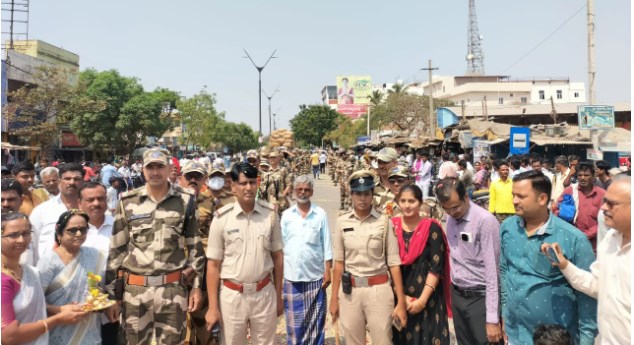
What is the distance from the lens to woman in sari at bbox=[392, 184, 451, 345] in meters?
3.57

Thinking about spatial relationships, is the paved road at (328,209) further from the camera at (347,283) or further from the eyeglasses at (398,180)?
the eyeglasses at (398,180)

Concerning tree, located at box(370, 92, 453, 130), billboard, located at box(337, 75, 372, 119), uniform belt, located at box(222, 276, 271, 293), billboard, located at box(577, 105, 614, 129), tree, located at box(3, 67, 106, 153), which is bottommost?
uniform belt, located at box(222, 276, 271, 293)

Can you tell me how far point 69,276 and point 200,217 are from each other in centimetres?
180

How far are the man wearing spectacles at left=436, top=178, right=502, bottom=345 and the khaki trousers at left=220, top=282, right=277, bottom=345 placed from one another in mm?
1474

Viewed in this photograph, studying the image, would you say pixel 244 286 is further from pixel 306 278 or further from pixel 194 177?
pixel 194 177

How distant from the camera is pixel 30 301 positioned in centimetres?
281

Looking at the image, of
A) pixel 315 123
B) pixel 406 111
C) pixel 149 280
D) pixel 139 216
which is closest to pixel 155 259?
pixel 149 280

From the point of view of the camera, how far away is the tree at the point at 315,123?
66812 mm

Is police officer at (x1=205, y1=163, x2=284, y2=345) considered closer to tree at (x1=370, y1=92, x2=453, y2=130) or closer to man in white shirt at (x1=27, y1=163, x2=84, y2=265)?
man in white shirt at (x1=27, y1=163, x2=84, y2=265)

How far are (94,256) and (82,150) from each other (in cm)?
3691

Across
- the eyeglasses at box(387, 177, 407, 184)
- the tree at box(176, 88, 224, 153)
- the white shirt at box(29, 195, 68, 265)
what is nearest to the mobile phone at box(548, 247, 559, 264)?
the eyeglasses at box(387, 177, 407, 184)

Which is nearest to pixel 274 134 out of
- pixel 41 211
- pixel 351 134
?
pixel 41 211

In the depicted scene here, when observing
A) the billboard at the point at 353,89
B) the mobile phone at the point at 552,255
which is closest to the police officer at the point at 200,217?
the mobile phone at the point at 552,255

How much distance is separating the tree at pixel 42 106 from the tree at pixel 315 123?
4189cm
